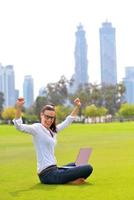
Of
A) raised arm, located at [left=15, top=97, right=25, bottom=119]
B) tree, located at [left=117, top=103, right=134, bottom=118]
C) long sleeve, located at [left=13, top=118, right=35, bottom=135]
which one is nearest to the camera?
raised arm, located at [left=15, top=97, right=25, bottom=119]

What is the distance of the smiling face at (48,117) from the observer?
29.1 feet

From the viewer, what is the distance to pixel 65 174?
8.85 m

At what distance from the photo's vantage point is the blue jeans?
8.82 meters

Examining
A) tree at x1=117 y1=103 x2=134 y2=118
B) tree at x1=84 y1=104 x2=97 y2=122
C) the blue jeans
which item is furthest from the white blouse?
tree at x1=117 y1=103 x2=134 y2=118

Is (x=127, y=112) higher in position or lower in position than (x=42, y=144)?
lower

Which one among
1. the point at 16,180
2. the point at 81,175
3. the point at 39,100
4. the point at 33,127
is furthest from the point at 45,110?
the point at 39,100

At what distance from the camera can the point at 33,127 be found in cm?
896

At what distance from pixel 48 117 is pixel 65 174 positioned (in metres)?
0.95

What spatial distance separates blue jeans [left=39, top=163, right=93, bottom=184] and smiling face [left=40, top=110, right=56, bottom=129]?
76cm

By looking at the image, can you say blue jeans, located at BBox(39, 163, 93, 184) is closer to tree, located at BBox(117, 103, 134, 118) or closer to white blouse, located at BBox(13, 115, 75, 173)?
white blouse, located at BBox(13, 115, 75, 173)

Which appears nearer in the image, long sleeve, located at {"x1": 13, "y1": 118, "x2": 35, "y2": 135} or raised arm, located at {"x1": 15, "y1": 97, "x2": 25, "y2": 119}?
raised arm, located at {"x1": 15, "y1": 97, "x2": 25, "y2": 119}

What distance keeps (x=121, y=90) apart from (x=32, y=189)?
114m

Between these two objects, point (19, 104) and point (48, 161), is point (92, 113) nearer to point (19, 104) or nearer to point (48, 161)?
point (48, 161)

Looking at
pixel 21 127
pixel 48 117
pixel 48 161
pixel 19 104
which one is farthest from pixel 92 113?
pixel 19 104
